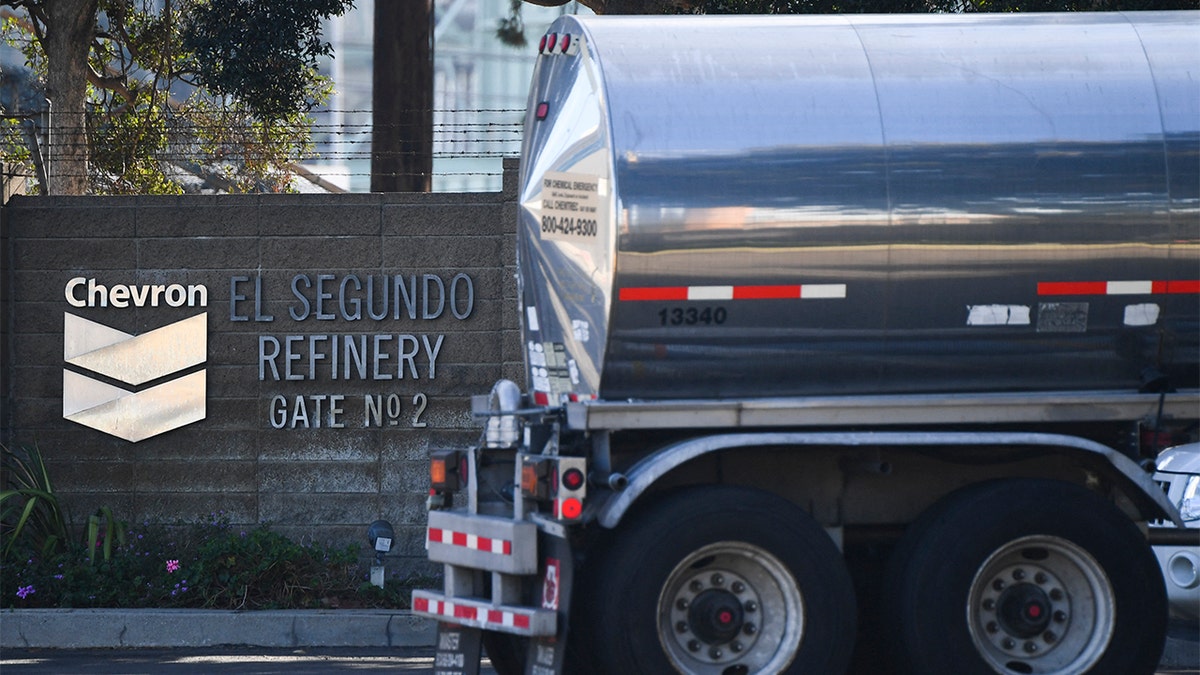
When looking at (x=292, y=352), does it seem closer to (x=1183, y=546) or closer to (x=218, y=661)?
(x=218, y=661)

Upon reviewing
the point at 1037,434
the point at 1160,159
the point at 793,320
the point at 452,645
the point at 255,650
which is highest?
the point at 1160,159

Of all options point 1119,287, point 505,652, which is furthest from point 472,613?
point 1119,287

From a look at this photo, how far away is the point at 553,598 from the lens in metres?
6.16

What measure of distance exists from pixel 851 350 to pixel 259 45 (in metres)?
7.39

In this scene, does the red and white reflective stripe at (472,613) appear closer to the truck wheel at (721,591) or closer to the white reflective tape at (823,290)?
the truck wheel at (721,591)

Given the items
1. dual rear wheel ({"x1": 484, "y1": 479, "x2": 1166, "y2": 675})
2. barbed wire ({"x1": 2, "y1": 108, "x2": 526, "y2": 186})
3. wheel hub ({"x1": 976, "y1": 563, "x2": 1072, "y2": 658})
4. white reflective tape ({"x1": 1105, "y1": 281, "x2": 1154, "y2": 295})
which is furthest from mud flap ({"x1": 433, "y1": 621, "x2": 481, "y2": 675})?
barbed wire ({"x1": 2, "y1": 108, "x2": 526, "y2": 186})

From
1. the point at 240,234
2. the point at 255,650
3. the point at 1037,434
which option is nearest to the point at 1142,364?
the point at 1037,434

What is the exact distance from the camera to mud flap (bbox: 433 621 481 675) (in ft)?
21.5

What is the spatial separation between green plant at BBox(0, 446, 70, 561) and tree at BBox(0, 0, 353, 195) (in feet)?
7.79

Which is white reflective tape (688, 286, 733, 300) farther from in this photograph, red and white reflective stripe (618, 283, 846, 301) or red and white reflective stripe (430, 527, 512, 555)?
red and white reflective stripe (430, 527, 512, 555)

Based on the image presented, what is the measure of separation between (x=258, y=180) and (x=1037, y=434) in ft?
42.6

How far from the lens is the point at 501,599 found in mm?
6336

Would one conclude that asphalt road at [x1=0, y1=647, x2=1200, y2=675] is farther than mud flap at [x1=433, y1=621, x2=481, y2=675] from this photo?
Yes

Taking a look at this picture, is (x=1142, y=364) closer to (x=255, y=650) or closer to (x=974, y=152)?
(x=974, y=152)
